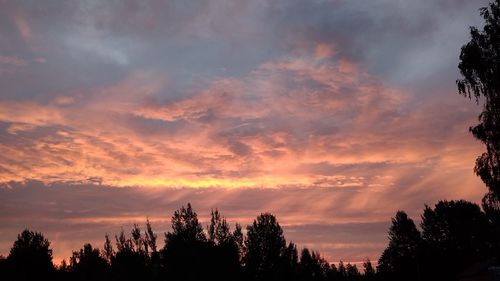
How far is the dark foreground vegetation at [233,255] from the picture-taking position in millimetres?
71812

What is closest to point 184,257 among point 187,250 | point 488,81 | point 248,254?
point 187,250

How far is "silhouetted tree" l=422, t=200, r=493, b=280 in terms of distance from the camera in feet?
304

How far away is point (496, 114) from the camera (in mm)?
23641

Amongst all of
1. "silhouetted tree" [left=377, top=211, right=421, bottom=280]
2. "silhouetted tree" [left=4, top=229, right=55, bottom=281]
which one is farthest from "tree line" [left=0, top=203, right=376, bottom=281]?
Answer: "silhouetted tree" [left=377, top=211, right=421, bottom=280]

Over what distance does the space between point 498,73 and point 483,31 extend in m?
2.72

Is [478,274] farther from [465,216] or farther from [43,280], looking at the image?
[43,280]

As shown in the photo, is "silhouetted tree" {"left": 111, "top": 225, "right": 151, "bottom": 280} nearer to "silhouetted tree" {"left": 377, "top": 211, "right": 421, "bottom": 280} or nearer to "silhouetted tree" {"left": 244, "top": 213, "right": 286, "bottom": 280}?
"silhouetted tree" {"left": 244, "top": 213, "right": 286, "bottom": 280}

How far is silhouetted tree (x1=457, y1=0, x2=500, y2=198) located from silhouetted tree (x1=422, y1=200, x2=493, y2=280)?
75.1 meters

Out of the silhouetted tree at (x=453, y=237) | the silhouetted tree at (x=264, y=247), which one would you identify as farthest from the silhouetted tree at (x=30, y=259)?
the silhouetted tree at (x=453, y=237)

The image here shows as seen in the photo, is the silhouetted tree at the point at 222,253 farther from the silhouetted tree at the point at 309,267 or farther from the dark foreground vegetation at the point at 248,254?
the silhouetted tree at the point at 309,267

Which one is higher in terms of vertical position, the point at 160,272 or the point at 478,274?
the point at 160,272

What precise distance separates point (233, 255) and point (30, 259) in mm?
37157

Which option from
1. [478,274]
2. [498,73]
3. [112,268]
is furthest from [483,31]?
[112,268]

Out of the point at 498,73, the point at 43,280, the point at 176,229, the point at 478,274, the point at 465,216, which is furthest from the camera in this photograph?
the point at 465,216
